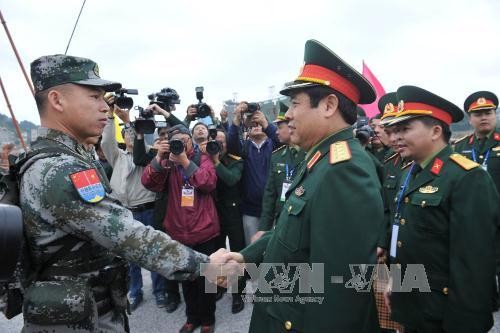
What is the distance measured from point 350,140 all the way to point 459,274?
1.03 meters

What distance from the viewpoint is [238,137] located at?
14.8 feet

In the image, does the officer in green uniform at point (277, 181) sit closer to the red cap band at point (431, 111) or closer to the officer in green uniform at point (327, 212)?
the red cap band at point (431, 111)

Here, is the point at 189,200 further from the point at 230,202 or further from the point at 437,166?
the point at 437,166

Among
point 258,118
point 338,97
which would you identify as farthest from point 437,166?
point 258,118

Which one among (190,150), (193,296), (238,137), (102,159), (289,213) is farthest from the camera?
(102,159)

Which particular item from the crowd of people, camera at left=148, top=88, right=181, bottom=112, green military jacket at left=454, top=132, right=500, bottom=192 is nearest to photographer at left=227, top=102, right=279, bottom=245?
camera at left=148, top=88, right=181, bottom=112

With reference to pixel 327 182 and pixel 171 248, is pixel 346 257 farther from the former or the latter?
pixel 171 248

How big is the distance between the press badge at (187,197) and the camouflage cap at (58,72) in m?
2.12

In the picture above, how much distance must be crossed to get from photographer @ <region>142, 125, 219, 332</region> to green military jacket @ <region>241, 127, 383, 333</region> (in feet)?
7.17

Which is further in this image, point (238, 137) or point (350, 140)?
point (238, 137)

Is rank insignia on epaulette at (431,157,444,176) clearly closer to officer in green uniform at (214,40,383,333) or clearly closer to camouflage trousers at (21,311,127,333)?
officer in green uniform at (214,40,383,333)

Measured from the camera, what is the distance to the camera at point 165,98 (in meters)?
4.36

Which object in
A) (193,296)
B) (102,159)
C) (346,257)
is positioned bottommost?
(193,296)

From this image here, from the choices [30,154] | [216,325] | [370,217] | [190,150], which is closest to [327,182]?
[370,217]
